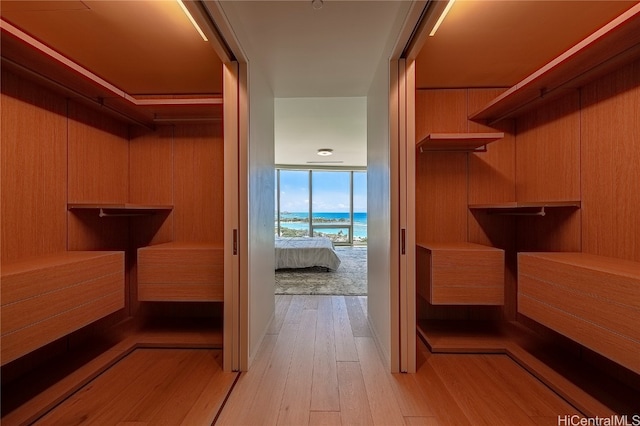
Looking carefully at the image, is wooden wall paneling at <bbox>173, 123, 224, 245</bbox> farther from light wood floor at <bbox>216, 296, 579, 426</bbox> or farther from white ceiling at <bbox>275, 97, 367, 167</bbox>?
light wood floor at <bbox>216, 296, 579, 426</bbox>

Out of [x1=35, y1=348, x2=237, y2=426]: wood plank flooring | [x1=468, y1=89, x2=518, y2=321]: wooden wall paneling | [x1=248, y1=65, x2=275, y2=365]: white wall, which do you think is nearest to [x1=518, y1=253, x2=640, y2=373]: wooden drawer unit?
[x1=468, y1=89, x2=518, y2=321]: wooden wall paneling

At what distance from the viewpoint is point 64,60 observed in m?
1.64

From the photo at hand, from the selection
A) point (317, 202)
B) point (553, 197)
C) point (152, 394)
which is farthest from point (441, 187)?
point (317, 202)

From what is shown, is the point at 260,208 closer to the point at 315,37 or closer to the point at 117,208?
the point at 117,208

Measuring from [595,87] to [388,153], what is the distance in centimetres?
149

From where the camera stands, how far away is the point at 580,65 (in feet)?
5.64

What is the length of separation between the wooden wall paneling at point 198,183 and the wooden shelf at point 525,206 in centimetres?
242

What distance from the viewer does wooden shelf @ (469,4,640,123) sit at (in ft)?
4.59

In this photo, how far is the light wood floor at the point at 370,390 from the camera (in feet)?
4.82

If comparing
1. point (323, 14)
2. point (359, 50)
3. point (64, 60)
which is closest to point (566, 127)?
point (359, 50)

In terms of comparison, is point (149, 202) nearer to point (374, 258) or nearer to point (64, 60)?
point (64, 60)

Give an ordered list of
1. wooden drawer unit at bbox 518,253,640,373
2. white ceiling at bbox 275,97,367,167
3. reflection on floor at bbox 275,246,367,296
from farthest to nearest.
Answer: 1. reflection on floor at bbox 275,246,367,296
2. white ceiling at bbox 275,97,367,167
3. wooden drawer unit at bbox 518,253,640,373

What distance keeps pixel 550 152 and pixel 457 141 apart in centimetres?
77

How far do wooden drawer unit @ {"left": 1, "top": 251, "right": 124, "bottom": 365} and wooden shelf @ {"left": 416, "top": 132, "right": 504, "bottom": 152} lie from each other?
2.56 meters
